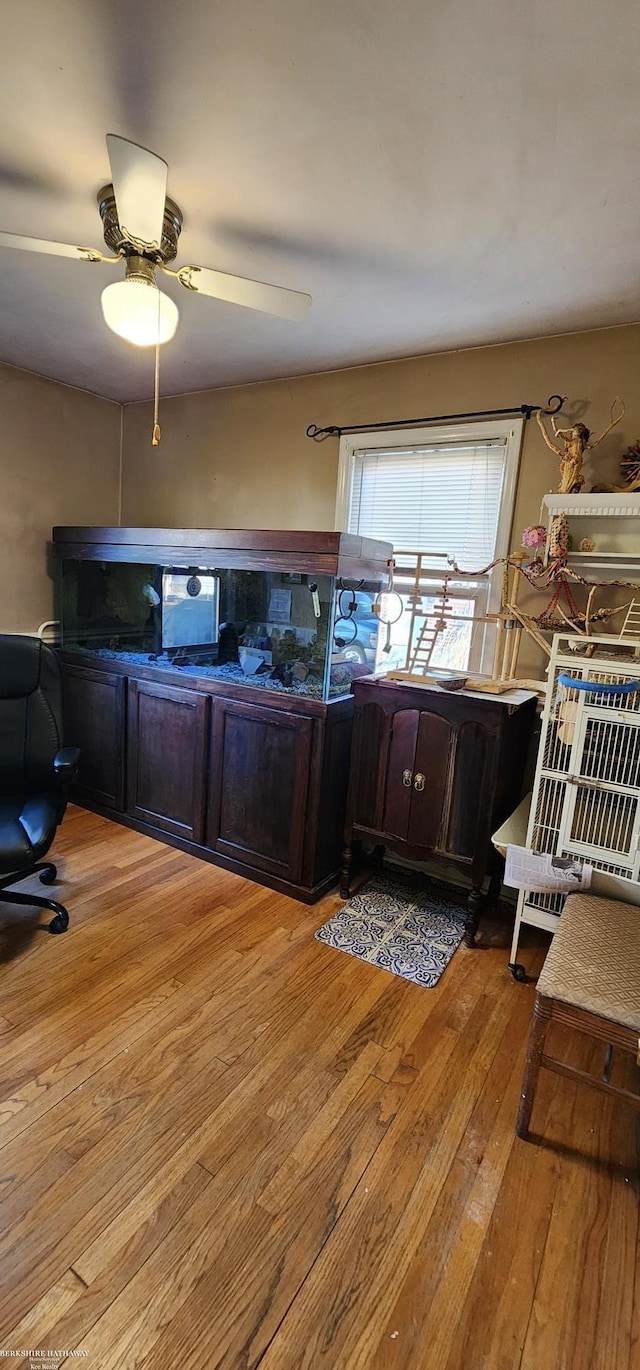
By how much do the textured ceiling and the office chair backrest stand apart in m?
1.42

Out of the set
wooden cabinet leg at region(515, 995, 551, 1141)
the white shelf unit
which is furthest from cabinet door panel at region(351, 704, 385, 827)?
wooden cabinet leg at region(515, 995, 551, 1141)

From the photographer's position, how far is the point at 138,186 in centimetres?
127

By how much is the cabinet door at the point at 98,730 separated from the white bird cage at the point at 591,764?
220 cm

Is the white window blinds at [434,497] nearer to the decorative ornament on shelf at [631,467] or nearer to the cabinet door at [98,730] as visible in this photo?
the decorative ornament on shelf at [631,467]

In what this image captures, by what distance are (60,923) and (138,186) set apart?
7.69 feet

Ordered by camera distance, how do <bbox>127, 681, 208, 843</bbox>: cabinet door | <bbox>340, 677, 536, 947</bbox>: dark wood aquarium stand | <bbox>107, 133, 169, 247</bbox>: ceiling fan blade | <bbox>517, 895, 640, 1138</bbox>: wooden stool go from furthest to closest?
1. <bbox>127, 681, 208, 843</bbox>: cabinet door
2. <bbox>340, 677, 536, 947</bbox>: dark wood aquarium stand
3. <bbox>517, 895, 640, 1138</bbox>: wooden stool
4. <bbox>107, 133, 169, 247</bbox>: ceiling fan blade

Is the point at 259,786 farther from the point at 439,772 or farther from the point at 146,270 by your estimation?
the point at 146,270

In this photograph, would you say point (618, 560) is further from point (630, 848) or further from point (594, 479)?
point (630, 848)

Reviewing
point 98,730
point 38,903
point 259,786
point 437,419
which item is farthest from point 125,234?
point 98,730

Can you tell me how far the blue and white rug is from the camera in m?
2.14

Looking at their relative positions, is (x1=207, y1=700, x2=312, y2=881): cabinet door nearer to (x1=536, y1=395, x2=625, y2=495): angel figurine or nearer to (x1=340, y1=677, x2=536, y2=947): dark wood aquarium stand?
(x1=340, y1=677, x2=536, y2=947): dark wood aquarium stand

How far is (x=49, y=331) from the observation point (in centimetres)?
257

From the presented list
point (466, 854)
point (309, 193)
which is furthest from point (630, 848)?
point (309, 193)

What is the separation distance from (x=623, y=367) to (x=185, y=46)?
175cm
